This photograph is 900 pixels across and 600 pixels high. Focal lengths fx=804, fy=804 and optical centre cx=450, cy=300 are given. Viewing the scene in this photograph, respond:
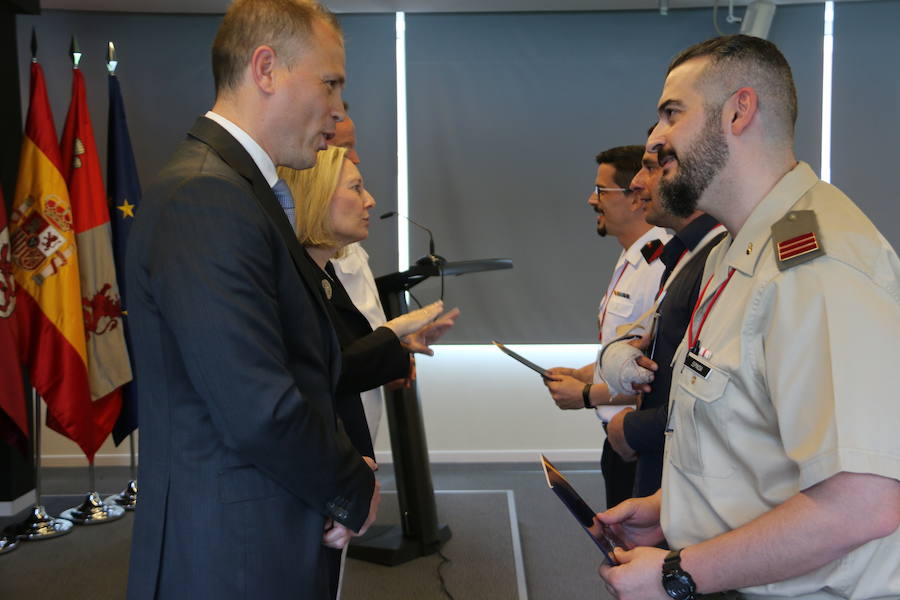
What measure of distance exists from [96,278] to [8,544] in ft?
4.21

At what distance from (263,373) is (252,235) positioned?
7.7 inches

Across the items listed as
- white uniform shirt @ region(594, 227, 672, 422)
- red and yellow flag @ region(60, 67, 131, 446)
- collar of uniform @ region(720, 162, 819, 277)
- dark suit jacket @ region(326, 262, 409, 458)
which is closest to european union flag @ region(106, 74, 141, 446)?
red and yellow flag @ region(60, 67, 131, 446)

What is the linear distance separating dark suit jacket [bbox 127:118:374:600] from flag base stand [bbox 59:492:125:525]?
3.02 metres

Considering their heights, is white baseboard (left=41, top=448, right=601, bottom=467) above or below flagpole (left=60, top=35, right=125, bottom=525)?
below

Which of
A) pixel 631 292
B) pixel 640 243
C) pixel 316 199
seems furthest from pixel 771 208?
pixel 640 243

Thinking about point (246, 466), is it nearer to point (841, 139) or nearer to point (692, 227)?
point (692, 227)

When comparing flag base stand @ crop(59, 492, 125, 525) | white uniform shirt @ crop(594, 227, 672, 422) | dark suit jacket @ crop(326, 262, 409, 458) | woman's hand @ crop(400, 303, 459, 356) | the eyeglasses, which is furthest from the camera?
flag base stand @ crop(59, 492, 125, 525)

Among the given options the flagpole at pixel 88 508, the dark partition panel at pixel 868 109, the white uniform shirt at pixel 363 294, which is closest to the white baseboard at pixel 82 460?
the flagpole at pixel 88 508

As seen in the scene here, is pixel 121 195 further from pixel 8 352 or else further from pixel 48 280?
pixel 8 352

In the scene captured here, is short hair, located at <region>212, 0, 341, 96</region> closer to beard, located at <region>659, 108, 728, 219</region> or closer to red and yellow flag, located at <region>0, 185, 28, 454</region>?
beard, located at <region>659, 108, 728, 219</region>

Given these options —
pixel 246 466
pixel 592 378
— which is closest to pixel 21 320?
pixel 592 378

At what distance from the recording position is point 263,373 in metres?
1.12

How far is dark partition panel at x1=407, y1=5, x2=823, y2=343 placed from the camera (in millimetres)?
5176

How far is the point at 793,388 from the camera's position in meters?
1.00
